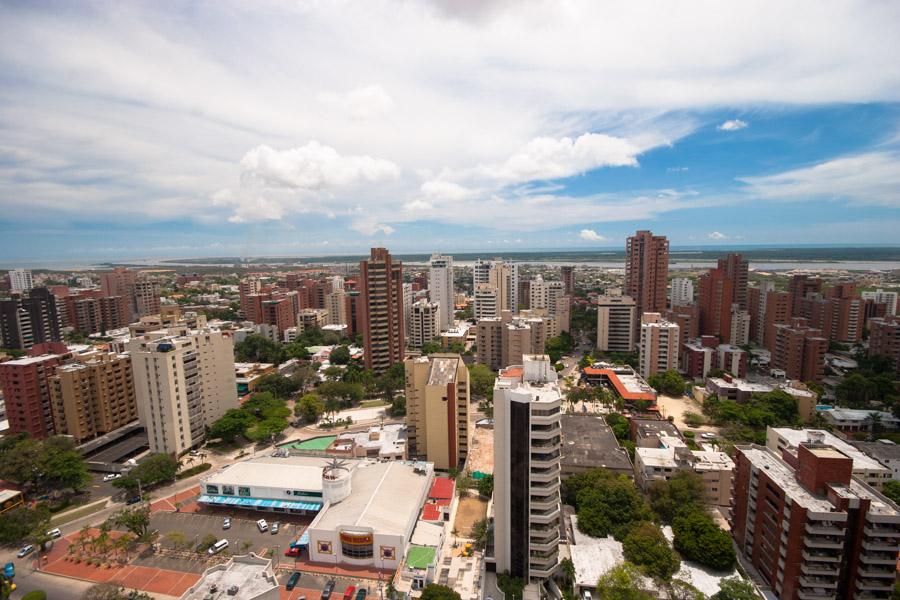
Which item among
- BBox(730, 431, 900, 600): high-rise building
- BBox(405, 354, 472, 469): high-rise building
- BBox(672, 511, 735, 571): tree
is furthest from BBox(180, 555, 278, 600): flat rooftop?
BBox(730, 431, 900, 600): high-rise building

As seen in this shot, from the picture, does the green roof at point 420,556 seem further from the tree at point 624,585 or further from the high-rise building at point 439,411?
the high-rise building at point 439,411

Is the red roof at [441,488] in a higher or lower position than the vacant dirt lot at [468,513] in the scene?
higher

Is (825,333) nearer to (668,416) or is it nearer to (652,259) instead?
(652,259)

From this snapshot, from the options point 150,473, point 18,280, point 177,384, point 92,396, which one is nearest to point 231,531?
point 150,473

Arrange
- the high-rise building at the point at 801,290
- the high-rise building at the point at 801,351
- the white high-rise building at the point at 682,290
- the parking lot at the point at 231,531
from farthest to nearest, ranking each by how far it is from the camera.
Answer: the white high-rise building at the point at 682,290
the high-rise building at the point at 801,290
the high-rise building at the point at 801,351
the parking lot at the point at 231,531

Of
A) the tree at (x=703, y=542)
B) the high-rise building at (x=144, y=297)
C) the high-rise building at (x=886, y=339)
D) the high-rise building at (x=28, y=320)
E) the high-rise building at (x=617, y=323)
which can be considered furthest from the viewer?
the high-rise building at (x=144, y=297)

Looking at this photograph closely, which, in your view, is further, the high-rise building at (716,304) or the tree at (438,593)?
the high-rise building at (716,304)

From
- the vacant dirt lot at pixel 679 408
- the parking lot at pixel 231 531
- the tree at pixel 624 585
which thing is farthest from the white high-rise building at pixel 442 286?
the tree at pixel 624 585

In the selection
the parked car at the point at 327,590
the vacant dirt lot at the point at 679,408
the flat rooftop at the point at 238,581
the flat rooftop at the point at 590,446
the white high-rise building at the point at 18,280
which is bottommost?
the vacant dirt lot at the point at 679,408
